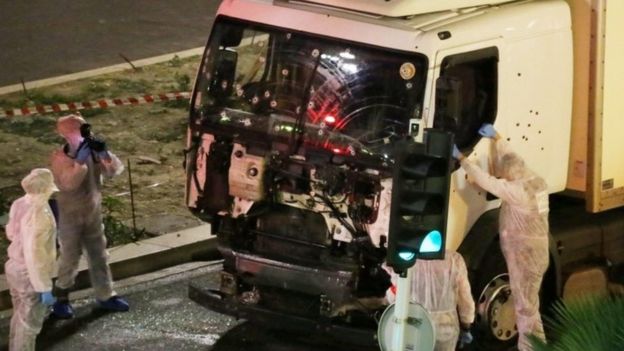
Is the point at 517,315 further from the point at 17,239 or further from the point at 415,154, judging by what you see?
the point at 17,239

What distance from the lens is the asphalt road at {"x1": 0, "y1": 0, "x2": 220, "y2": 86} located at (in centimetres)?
1923

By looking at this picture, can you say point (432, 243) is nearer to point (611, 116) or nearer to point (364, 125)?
point (364, 125)

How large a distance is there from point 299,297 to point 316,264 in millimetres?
333

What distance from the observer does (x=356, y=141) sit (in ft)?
27.0

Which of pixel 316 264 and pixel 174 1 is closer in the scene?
pixel 316 264

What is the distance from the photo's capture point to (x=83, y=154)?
9.30 meters

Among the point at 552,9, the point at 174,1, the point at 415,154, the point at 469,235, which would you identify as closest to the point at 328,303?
the point at 469,235

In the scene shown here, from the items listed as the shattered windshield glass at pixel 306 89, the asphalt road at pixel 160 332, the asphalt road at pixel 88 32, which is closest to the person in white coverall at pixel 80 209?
the asphalt road at pixel 160 332

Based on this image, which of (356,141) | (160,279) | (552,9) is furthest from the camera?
(160,279)

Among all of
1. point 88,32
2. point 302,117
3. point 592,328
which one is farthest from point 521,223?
point 88,32

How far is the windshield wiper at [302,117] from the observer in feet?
27.4

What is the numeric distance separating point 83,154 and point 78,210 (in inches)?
17.8

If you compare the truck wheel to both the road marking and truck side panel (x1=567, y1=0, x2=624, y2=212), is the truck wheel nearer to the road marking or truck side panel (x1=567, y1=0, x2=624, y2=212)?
truck side panel (x1=567, y1=0, x2=624, y2=212)

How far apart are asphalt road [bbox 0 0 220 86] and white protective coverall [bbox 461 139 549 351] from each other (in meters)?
11.0
